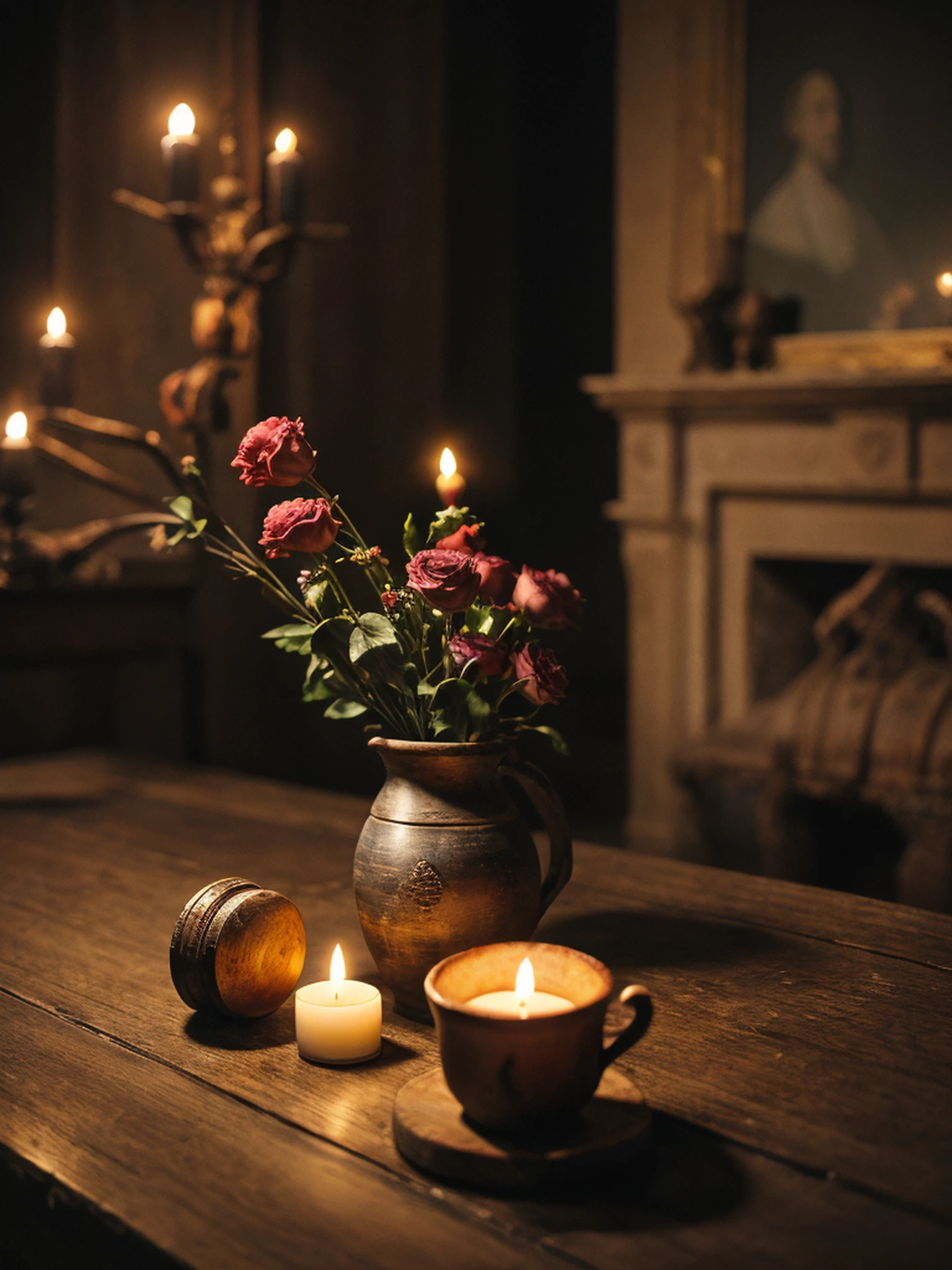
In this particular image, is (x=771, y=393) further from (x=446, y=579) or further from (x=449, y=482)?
(x=446, y=579)

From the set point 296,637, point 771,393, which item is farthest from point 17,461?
point 771,393

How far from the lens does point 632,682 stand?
3.45 m

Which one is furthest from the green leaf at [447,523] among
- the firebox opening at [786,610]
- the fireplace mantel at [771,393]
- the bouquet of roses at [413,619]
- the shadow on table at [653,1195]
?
the firebox opening at [786,610]

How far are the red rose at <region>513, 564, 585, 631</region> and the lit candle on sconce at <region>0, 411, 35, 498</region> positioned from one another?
90 centimetres

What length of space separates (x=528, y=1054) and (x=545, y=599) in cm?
32

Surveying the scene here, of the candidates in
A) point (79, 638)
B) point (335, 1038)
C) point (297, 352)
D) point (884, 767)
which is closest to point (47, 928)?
point (335, 1038)

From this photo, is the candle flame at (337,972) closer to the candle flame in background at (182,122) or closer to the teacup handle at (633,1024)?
the teacup handle at (633,1024)

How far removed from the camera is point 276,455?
873mm

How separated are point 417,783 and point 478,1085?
265 mm

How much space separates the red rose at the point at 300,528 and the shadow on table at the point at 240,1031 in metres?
0.35

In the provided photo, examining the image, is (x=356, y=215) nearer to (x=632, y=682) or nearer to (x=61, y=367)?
(x=632, y=682)

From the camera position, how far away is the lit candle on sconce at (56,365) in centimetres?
164

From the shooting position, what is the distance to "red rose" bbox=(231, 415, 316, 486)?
2.86 ft

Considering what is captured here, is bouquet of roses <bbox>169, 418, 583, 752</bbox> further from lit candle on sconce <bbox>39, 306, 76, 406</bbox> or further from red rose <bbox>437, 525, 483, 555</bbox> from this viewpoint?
lit candle on sconce <bbox>39, 306, 76, 406</bbox>
